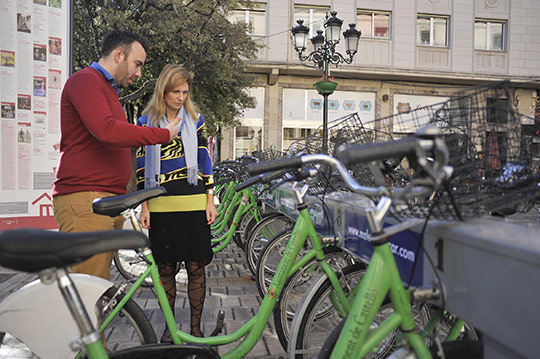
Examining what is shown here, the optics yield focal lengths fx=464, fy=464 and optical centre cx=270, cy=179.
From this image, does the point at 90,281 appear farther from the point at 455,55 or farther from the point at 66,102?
the point at 455,55

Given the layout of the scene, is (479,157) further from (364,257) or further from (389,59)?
(389,59)

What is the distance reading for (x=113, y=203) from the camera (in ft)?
7.30

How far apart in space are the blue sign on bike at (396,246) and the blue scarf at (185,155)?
1150 mm

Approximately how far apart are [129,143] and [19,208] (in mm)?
2885

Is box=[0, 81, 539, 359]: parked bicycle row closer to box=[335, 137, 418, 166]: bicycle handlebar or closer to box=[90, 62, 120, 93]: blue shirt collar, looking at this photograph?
box=[335, 137, 418, 166]: bicycle handlebar

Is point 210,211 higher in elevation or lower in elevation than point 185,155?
lower

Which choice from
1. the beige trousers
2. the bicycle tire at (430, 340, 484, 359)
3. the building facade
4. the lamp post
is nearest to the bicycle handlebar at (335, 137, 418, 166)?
the bicycle tire at (430, 340, 484, 359)

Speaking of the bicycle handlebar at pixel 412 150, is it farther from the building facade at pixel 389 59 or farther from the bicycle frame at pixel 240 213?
the building facade at pixel 389 59

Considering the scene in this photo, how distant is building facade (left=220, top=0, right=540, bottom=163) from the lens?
21.3m

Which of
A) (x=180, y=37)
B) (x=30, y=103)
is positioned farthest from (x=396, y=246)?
(x=180, y=37)

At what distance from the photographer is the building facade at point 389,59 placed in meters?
21.3

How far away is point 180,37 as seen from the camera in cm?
1195

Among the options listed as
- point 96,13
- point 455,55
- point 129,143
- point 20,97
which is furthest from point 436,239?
point 455,55

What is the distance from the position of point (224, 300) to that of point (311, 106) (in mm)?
18365
